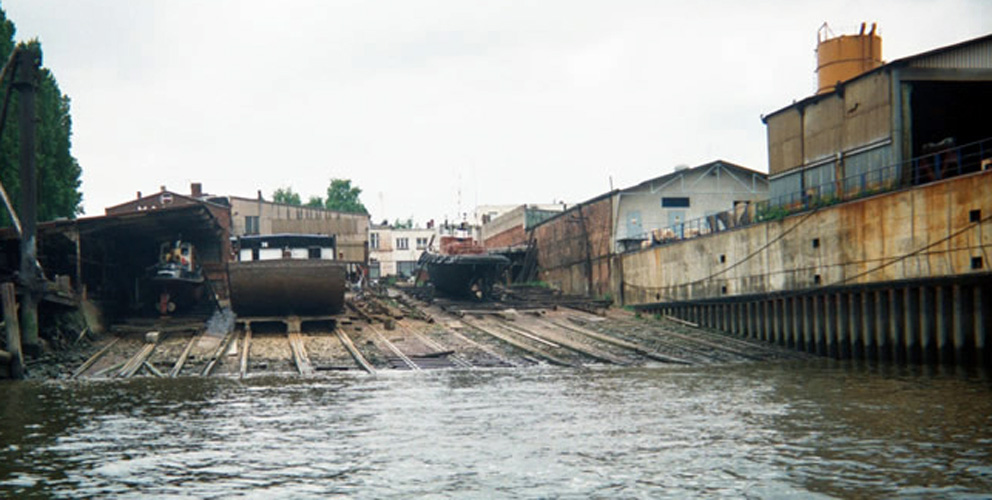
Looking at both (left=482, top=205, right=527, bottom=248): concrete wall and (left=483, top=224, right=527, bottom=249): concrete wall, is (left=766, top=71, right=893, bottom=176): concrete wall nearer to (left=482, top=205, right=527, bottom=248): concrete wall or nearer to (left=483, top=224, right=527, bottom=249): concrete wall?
(left=483, top=224, right=527, bottom=249): concrete wall

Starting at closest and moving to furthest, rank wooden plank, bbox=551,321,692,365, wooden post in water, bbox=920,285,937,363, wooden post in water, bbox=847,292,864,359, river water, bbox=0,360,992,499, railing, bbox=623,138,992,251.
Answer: river water, bbox=0,360,992,499
wooden post in water, bbox=920,285,937,363
railing, bbox=623,138,992,251
wooden plank, bbox=551,321,692,365
wooden post in water, bbox=847,292,864,359

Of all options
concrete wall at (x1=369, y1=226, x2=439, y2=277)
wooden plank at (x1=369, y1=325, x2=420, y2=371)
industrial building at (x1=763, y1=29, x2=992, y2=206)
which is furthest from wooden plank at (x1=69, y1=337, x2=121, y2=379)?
concrete wall at (x1=369, y1=226, x2=439, y2=277)

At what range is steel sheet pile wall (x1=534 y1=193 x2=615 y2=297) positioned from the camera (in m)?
40.3

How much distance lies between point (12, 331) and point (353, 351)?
24.8 ft

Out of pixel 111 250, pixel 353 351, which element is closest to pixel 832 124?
pixel 353 351

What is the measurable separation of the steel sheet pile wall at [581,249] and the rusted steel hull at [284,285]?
59.2 ft

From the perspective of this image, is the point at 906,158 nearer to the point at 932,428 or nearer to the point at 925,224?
the point at 925,224

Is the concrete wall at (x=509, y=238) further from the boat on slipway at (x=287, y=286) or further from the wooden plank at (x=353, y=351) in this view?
the wooden plank at (x=353, y=351)

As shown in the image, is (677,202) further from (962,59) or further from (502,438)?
(502,438)

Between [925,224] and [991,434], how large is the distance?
10.7 m

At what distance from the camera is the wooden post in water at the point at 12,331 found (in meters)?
17.5

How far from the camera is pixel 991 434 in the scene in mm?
10359

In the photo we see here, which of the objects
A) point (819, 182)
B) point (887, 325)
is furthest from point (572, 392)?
point (819, 182)

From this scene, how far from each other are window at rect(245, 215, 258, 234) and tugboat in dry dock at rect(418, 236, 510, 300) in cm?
1979
